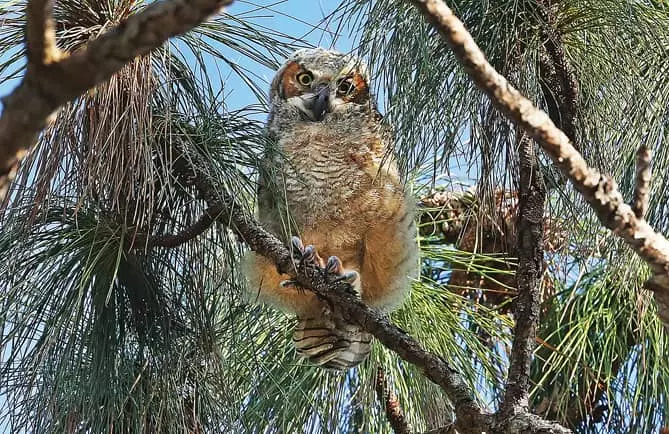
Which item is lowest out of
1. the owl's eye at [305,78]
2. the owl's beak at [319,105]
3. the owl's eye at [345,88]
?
the owl's beak at [319,105]

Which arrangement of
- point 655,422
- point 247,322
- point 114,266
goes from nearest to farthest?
point 114,266, point 247,322, point 655,422

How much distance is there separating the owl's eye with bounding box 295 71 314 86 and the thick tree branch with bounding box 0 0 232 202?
1876mm

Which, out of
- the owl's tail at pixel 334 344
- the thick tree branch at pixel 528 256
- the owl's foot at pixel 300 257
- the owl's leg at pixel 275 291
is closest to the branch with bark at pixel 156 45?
the thick tree branch at pixel 528 256

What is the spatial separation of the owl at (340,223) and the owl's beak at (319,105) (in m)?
0.02

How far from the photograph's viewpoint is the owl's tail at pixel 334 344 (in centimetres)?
222

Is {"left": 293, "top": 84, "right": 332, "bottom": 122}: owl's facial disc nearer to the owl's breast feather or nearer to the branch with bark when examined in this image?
the owl's breast feather

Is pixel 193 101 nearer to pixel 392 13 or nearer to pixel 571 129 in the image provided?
pixel 392 13

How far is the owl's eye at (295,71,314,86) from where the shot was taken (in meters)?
2.58

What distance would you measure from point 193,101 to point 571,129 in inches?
29.0

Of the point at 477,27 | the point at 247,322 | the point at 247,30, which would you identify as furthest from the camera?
the point at 247,322

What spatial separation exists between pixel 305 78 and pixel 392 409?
880mm

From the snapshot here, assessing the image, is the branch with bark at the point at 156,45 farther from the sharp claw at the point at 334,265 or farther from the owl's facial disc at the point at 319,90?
the owl's facial disc at the point at 319,90

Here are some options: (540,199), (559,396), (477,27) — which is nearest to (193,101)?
(477,27)

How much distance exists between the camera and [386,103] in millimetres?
1844
